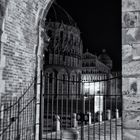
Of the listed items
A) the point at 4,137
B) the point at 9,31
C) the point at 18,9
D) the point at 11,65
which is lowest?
the point at 4,137

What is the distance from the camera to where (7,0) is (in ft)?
21.3

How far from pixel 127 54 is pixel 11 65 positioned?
3.89 meters

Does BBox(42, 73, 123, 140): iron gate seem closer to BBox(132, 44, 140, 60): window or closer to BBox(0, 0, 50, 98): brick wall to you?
BBox(0, 0, 50, 98): brick wall

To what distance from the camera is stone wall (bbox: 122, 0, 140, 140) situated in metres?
3.45

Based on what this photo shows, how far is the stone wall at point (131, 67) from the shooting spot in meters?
3.45

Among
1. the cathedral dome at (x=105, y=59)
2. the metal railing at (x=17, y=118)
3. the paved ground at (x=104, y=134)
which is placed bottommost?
the paved ground at (x=104, y=134)

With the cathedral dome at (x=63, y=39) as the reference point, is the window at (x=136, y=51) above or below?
below

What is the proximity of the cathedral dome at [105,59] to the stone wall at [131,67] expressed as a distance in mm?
52059

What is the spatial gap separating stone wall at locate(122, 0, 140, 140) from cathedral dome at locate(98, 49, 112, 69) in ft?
171

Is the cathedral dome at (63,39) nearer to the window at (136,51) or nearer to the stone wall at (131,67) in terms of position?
the stone wall at (131,67)

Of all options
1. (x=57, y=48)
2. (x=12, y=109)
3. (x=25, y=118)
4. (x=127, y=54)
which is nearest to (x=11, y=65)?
(x=12, y=109)

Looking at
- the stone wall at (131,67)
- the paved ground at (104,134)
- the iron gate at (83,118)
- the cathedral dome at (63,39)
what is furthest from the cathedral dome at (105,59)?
the stone wall at (131,67)

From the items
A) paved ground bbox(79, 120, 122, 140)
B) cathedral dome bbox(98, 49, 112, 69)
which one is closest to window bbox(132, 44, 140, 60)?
paved ground bbox(79, 120, 122, 140)

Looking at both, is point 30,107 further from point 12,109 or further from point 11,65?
point 11,65
